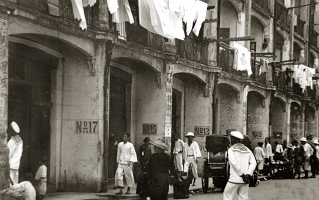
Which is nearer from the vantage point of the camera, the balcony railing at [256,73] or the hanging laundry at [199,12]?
the hanging laundry at [199,12]

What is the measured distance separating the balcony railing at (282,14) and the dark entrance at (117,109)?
690 inches

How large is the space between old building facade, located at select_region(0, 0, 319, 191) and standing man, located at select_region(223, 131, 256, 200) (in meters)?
5.15

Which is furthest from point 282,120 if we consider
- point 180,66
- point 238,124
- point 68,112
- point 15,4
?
point 15,4

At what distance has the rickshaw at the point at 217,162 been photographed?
18422 millimetres

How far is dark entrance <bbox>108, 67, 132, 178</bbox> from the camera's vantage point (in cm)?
2027

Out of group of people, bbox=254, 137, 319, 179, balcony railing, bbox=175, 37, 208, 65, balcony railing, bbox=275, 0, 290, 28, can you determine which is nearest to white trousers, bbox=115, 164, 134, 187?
balcony railing, bbox=175, 37, 208, 65

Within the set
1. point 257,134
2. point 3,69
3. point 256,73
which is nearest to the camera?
point 3,69

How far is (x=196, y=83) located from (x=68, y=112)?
9.76 metres

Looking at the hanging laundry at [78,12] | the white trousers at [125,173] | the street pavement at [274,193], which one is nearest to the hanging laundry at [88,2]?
the hanging laundry at [78,12]

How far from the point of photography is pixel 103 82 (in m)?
17.3

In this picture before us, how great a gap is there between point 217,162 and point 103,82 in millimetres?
4415

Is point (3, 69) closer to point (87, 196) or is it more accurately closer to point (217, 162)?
point (87, 196)

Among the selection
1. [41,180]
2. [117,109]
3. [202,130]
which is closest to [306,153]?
[202,130]

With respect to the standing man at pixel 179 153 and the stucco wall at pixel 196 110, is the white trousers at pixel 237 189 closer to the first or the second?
the standing man at pixel 179 153
